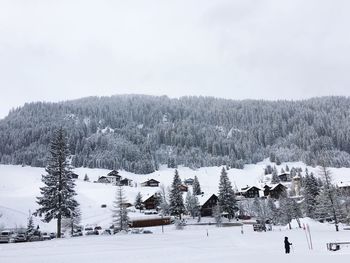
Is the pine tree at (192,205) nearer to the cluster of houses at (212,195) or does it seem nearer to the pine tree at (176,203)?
the cluster of houses at (212,195)

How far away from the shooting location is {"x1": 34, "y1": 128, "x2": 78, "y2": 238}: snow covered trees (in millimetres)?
43094

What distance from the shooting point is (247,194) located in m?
136

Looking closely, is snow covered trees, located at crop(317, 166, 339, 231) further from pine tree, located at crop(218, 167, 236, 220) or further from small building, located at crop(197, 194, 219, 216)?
small building, located at crop(197, 194, 219, 216)

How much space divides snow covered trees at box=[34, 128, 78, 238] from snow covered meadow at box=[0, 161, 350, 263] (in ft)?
12.8

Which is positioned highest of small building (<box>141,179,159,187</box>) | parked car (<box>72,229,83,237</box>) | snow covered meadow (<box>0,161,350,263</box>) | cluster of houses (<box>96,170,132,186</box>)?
cluster of houses (<box>96,170,132,186</box>)

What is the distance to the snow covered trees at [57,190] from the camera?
43.1 meters

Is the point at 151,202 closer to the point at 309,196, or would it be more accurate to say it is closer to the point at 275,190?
the point at 275,190

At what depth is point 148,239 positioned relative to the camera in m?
41.5

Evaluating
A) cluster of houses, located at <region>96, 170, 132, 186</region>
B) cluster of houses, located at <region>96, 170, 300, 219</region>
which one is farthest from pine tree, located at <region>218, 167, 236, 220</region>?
cluster of houses, located at <region>96, 170, 132, 186</region>

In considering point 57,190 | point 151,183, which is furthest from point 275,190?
point 57,190

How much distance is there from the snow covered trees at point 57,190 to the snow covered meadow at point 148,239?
12.8 feet

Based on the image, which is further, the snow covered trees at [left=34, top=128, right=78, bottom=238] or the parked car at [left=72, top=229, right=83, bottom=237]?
the parked car at [left=72, top=229, right=83, bottom=237]

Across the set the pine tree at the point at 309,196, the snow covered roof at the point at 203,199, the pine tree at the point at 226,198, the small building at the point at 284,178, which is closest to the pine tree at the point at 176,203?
the pine tree at the point at 226,198

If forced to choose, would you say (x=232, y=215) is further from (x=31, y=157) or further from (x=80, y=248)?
(x=31, y=157)
